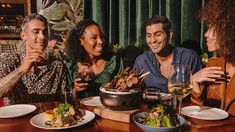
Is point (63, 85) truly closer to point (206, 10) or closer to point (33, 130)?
point (33, 130)

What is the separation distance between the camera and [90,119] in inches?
62.4

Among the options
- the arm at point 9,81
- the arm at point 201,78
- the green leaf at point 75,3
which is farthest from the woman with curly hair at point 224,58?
the green leaf at point 75,3

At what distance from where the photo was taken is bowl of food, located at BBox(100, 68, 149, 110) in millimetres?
1594

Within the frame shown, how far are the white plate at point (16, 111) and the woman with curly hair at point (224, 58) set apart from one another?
3.36 ft

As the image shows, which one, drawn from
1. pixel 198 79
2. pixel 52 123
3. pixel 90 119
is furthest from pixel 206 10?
pixel 52 123

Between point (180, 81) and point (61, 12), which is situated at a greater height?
point (61, 12)

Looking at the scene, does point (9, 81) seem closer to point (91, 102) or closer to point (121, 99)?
point (91, 102)

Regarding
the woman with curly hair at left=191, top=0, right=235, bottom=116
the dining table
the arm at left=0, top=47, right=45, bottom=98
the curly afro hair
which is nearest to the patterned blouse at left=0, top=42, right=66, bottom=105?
the arm at left=0, top=47, right=45, bottom=98

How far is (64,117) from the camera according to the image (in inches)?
61.4

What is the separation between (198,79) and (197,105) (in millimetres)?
163

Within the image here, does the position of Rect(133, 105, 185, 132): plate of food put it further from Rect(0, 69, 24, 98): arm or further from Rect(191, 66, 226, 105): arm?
Rect(0, 69, 24, 98): arm

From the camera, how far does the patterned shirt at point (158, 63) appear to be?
2.80 meters

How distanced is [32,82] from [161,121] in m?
1.33

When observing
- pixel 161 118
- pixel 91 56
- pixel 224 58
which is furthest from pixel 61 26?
pixel 161 118
